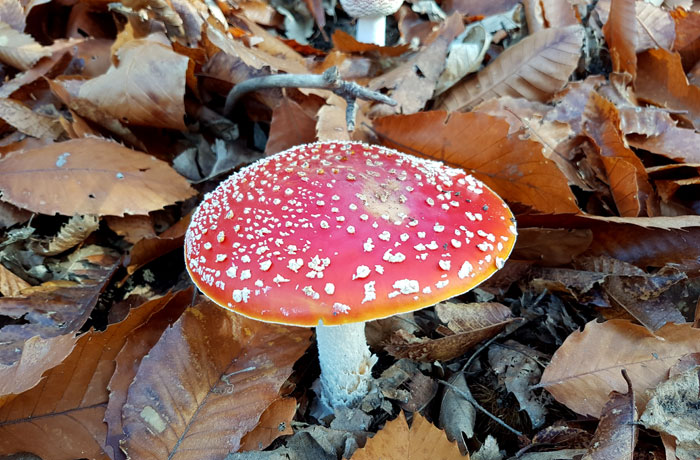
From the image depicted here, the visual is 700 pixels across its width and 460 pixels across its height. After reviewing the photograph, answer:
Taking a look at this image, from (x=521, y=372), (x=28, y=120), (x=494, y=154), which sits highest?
(x=494, y=154)

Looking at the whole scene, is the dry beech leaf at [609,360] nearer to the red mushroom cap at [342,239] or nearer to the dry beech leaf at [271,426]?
the red mushroom cap at [342,239]

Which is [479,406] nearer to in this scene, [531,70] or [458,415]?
[458,415]

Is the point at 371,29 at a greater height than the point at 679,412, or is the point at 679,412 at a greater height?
the point at 371,29

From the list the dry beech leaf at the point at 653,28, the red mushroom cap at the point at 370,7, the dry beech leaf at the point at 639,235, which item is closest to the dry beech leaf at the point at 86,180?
the dry beech leaf at the point at 639,235

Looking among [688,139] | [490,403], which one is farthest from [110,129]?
[688,139]

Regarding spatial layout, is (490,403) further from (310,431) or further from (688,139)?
(688,139)

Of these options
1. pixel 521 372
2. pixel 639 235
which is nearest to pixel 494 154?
pixel 639 235
